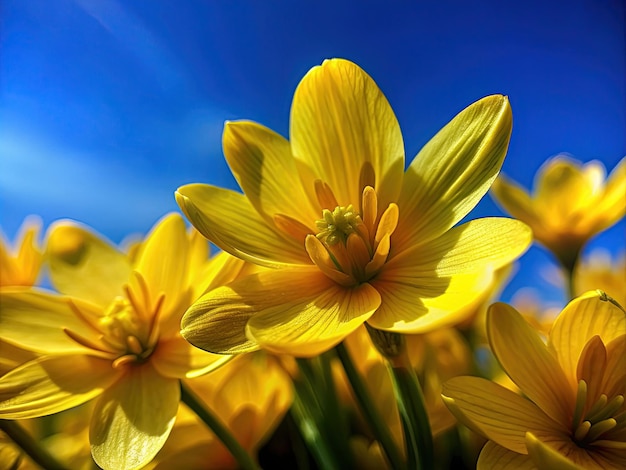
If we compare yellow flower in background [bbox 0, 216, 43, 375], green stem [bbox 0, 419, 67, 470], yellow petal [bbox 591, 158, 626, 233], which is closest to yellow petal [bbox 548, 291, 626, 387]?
yellow petal [bbox 591, 158, 626, 233]

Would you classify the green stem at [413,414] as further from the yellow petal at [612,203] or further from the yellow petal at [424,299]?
the yellow petal at [612,203]

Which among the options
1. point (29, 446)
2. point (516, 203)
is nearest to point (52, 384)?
point (29, 446)

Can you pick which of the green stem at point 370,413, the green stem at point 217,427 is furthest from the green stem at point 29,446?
the green stem at point 370,413

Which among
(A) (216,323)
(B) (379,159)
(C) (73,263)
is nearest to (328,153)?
(B) (379,159)

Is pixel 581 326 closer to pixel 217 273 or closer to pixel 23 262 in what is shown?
pixel 217 273

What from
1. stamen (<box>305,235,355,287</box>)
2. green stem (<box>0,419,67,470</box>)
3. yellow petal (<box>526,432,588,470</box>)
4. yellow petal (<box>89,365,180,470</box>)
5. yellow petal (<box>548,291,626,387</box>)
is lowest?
green stem (<box>0,419,67,470</box>)

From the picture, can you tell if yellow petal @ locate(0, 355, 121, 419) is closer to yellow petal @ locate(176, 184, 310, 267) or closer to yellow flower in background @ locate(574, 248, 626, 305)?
yellow petal @ locate(176, 184, 310, 267)

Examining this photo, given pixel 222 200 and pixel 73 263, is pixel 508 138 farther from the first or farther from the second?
pixel 73 263
